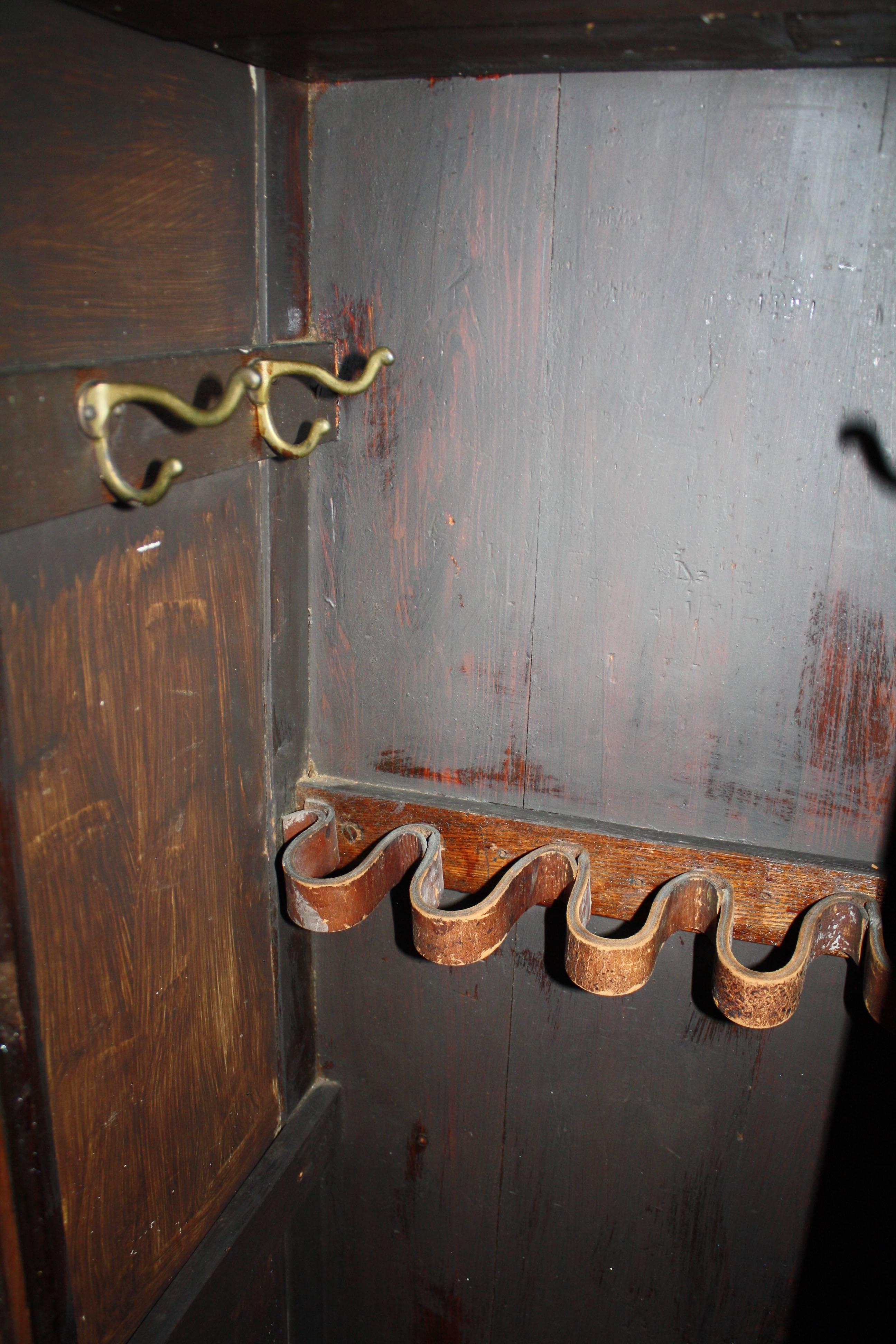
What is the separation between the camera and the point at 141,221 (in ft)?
1.89

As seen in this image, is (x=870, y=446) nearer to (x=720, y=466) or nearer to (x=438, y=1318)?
(x=720, y=466)

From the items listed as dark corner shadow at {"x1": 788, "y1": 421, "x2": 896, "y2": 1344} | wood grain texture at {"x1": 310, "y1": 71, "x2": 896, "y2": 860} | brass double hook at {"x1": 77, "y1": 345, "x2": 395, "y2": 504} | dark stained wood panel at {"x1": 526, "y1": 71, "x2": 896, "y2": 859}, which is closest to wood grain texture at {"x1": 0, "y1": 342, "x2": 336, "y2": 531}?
brass double hook at {"x1": 77, "y1": 345, "x2": 395, "y2": 504}

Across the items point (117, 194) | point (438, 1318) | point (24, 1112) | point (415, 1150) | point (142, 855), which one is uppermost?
point (117, 194)

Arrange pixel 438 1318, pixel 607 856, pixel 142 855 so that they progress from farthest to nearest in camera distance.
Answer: pixel 438 1318 → pixel 607 856 → pixel 142 855

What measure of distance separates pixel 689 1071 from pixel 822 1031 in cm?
12

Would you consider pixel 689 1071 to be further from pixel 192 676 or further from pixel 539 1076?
pixel 192 676

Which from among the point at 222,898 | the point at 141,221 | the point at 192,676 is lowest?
the point at 222,898

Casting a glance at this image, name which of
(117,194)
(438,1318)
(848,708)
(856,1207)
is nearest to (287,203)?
(117,194)

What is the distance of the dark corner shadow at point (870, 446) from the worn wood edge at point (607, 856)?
295 millimetres

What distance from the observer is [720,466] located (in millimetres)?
705

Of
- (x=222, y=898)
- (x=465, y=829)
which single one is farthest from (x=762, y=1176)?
(x=222, y=898)

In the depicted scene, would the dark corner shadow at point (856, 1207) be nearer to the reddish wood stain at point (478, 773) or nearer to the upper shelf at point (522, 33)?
the reddish wood stain at point (478, 773)

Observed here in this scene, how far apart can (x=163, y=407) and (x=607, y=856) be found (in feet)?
1.60

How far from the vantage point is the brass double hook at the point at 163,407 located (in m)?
0.50
